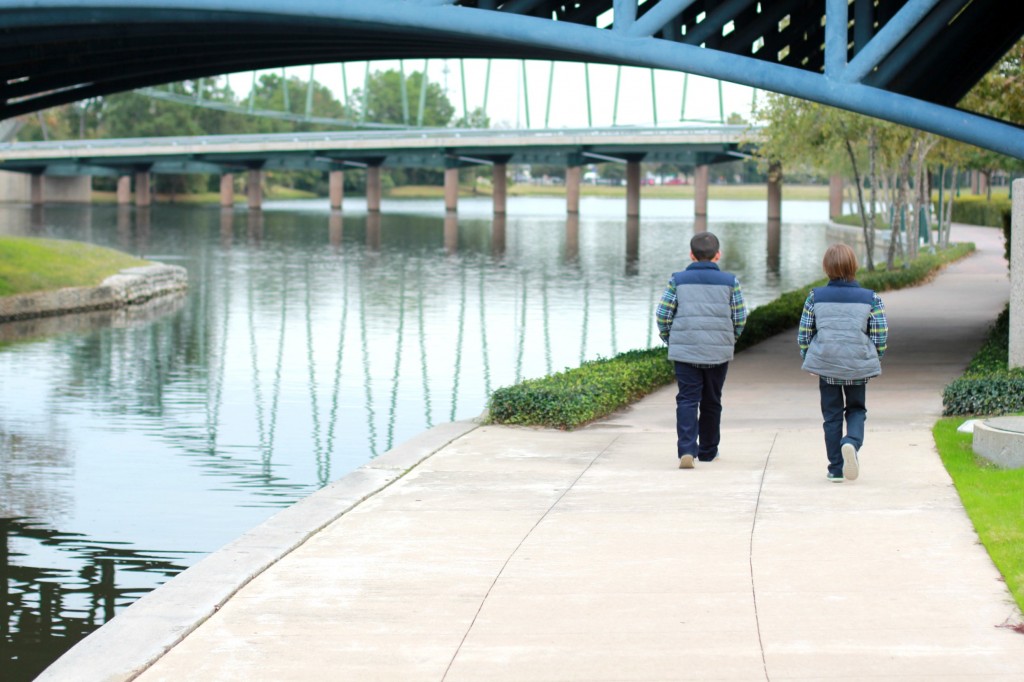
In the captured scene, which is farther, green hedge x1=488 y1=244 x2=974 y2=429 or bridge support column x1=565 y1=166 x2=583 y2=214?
bridge support column x1=565 y1=166 x2=583 y2=214

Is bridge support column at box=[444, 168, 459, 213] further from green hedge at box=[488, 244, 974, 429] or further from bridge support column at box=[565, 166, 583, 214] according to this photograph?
green hedge at box=[488, 244, 974, 429]

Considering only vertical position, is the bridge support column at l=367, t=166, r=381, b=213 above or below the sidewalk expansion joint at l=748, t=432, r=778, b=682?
above

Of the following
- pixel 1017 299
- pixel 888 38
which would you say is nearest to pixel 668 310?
pixel 1017 299

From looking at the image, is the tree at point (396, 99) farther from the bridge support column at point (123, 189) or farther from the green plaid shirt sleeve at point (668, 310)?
the green plaid shirt sleeve at point (668, 310)

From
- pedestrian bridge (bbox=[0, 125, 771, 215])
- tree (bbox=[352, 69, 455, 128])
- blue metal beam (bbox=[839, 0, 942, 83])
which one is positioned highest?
tree (bbox=[352, 69, 455, 128])

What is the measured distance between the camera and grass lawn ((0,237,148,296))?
3003cm

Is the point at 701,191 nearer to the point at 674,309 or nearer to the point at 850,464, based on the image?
the point at 674,309

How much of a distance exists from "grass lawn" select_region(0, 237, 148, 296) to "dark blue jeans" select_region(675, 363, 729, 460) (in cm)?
2100

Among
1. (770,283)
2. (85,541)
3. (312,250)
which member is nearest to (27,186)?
(312,250)

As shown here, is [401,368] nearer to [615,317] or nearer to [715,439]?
[615,317]

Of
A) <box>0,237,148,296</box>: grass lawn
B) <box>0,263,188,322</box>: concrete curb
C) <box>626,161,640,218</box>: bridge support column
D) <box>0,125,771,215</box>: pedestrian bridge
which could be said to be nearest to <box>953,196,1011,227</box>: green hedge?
<box>0,125,771,215</box>: pedestrian bridge

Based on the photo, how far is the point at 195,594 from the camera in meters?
7.43

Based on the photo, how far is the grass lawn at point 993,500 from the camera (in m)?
7.65

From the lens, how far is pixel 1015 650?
20.7 feet
